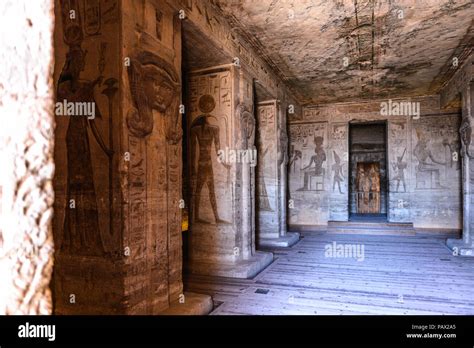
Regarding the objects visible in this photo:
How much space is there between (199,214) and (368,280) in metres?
2.91

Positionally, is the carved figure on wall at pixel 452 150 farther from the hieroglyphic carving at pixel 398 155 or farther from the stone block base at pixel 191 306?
the stone block base at pixel 191 306

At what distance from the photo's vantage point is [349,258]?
6.87m

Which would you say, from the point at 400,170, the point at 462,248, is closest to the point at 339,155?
the point at 400,170

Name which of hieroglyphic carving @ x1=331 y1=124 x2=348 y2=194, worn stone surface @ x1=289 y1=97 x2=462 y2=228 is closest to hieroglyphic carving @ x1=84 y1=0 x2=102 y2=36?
worn stone surface @ x1=289 y1=97 x2=462 y2=228

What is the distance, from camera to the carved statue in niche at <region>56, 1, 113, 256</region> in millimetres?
3086

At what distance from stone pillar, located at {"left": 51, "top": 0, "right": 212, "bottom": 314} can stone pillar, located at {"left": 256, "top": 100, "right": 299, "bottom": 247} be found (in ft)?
16.7

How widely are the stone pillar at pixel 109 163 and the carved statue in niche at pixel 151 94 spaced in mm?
12

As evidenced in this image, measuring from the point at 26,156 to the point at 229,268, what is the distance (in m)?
4.56

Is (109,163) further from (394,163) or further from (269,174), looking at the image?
(394,163)

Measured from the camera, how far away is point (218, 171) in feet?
19.0

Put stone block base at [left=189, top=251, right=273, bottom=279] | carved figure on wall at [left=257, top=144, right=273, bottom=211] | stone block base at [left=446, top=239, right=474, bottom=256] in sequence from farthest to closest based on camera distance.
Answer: carved figure on wall at [left=257, top=144, right=273, bottom=211] < stone block base at [left=446, top=239, right=474, bottom=256] < stone block base at [left=189, top=251, right=273, bottom=279]

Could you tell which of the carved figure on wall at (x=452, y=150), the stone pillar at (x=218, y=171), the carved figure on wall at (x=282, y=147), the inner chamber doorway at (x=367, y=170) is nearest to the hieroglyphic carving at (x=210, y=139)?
the stone pillar at (x=218, y=171)

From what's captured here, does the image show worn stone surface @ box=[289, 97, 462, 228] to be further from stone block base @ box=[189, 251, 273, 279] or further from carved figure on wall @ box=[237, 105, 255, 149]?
stone block base @ box=[189, 251, 273, 279]
